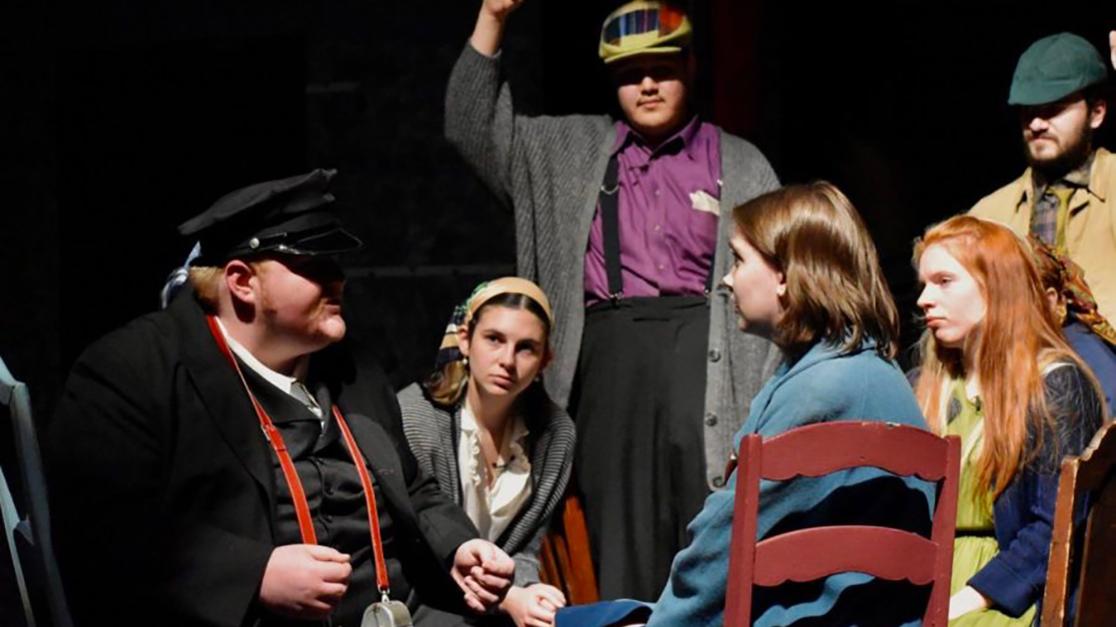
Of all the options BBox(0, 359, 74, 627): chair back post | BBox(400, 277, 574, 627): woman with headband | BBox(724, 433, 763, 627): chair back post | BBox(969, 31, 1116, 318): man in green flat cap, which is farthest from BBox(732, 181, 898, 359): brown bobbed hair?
BBox(969, 31, 1116, 318): man in green flat cap

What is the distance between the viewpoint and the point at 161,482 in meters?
4.65

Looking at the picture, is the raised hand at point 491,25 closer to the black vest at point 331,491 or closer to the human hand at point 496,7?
the human hand at point 496,7

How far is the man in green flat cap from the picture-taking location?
5.92 metres

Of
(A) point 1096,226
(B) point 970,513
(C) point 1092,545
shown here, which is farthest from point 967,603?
(A) point 1096,226

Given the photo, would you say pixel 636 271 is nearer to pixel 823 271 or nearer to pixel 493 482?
pixel 493 482

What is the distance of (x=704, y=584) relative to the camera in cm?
420

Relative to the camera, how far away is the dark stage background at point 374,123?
277 inches

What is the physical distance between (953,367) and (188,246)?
2975 mm

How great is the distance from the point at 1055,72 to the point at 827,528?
226 centimetres

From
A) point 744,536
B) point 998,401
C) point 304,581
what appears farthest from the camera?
point 998,401

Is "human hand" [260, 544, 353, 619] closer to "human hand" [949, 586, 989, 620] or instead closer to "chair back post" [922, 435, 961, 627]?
"chair back post" [922, 435, 961, 627]

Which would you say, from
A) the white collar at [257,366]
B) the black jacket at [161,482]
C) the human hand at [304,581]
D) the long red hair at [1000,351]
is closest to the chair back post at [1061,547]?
the long red hair at [1000,351]

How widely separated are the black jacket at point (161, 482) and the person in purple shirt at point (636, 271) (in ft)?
4.24

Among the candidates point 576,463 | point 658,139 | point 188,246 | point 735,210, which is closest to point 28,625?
point 735,210
